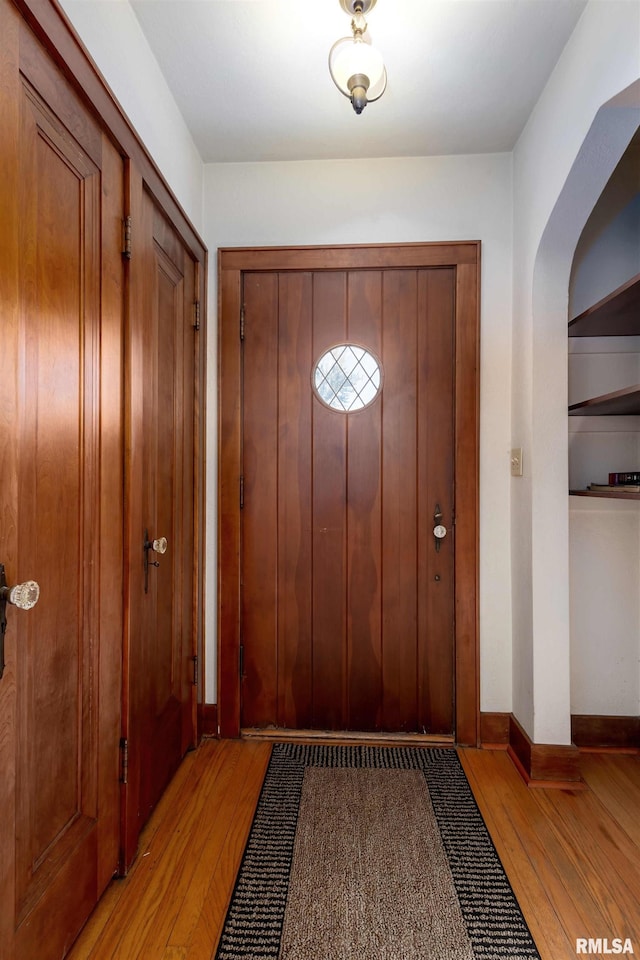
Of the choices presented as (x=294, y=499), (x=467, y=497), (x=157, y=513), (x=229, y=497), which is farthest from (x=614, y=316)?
(x=157, y=513)

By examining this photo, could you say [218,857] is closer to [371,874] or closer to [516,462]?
[371,874]

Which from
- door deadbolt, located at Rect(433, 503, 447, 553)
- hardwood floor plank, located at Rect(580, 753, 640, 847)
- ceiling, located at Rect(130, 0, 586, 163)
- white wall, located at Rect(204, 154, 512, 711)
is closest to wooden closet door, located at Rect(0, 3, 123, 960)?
ceiling, located at Rect(130, 0, 586, 163)

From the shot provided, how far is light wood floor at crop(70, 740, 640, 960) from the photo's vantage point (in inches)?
50.9

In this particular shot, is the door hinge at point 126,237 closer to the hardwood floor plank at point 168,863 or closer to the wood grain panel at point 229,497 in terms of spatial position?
the wood grain panel at point 229,497

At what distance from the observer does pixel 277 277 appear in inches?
89.0

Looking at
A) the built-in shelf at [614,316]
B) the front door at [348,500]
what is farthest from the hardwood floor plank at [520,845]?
the built-in shelf at [614,316]

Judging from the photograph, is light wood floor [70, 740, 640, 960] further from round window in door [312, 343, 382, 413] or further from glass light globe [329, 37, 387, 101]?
glass light globe [329, 37, 387, 101]

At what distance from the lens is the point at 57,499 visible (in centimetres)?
118

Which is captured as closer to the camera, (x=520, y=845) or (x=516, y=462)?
(x=520, y=845)

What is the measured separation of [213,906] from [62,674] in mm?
785

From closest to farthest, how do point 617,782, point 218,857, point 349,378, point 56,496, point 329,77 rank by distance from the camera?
point 56,496 < point 218,857 < point 329,77 < point 617,782 < point 349,378

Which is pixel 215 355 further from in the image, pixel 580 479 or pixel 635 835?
pixel 635 835

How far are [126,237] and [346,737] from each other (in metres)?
2.12

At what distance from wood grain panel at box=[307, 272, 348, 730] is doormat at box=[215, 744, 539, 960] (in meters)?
0.36
